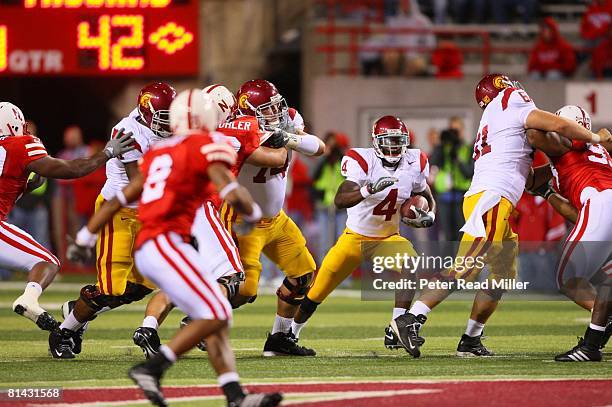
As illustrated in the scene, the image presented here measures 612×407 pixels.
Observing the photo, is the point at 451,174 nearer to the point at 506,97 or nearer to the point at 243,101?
the point at 506,97

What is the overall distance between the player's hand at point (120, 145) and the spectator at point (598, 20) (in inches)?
418

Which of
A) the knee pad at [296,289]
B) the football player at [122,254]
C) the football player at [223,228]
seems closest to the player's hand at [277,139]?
the football player at [223,228]

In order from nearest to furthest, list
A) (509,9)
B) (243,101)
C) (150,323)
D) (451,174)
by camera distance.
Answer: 1. (150,323)
2. (243,101)
3. (451,174)
4. (509,9)

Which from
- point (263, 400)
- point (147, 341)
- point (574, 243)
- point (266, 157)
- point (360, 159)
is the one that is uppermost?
point (266, 157)

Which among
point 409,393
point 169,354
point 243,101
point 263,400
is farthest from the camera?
point 243,101

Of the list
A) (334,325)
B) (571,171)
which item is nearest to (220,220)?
(571,171)

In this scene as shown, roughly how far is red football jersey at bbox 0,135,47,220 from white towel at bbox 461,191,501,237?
280 cm

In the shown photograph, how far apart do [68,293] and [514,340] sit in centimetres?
593

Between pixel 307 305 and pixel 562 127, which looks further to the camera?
pixel 307 305

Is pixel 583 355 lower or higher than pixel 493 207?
lower

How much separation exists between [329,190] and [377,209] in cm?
637

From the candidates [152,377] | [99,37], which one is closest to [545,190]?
[152,377]

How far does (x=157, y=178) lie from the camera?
5875mm

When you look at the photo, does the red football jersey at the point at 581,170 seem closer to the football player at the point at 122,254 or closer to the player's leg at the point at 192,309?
the football player at the point at 122,254
